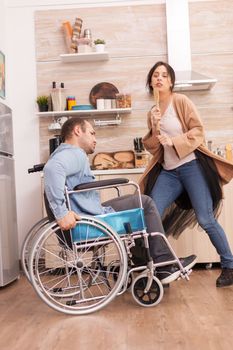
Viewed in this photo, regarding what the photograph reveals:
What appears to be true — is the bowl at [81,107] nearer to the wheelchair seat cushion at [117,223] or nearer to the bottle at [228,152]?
the bottle at [228,152]

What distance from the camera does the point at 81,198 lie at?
2.62m

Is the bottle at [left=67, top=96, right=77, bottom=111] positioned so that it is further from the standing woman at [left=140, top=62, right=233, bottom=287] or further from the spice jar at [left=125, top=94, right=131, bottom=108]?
the standing woman at [left=140, top=62, right=233, bottom=287]

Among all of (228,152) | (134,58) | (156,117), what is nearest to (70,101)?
(134,58)

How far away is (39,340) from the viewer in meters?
2.06

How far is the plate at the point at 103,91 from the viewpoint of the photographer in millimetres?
4559

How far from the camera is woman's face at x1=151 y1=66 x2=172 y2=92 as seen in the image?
Result: 129 inches

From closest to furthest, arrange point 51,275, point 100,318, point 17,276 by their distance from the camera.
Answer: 1. point 100,318
2. point 17,276
3. point 51,275

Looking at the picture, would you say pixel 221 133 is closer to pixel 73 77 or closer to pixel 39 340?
pixel 73 77

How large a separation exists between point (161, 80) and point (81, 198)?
1.04 meters

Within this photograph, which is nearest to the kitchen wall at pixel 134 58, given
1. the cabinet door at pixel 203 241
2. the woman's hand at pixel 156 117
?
the cabinet door at pixel 203 241

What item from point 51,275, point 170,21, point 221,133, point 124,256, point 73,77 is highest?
point 170,21

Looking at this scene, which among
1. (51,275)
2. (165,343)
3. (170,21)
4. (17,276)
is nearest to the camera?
(165,343)

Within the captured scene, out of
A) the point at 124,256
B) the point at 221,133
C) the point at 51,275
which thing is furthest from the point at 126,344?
the point at 221,133

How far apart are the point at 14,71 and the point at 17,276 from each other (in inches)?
70.8
